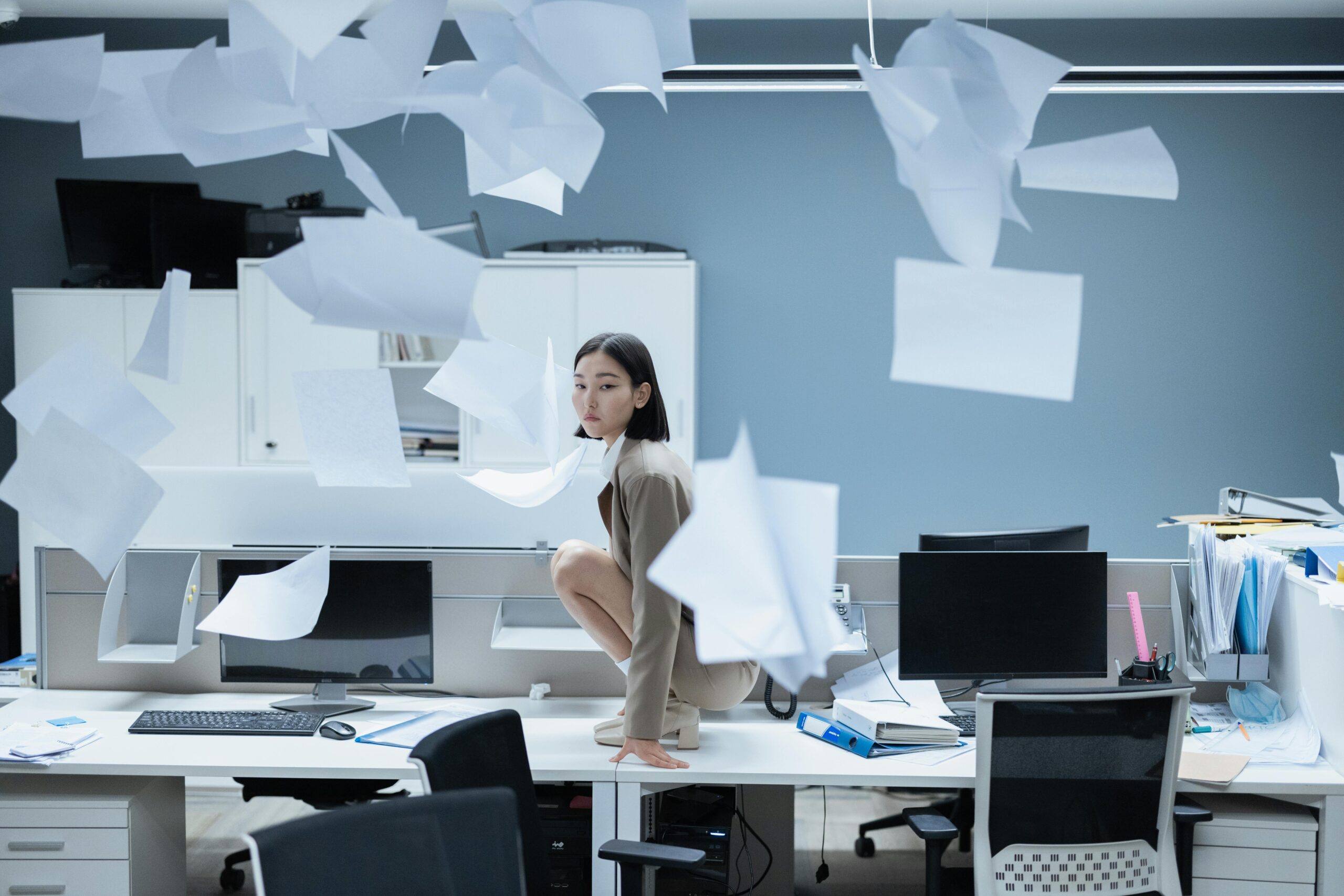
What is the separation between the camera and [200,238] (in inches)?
167

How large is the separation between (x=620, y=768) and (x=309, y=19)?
5.35ft

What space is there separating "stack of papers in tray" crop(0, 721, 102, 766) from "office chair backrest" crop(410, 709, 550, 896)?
101cm

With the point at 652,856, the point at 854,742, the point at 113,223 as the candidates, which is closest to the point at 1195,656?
the point at 854,742

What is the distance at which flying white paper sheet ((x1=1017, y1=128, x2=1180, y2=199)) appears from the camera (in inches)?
32.7

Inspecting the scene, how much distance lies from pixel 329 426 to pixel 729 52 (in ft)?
12.3

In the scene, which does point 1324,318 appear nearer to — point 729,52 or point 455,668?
point 729,52

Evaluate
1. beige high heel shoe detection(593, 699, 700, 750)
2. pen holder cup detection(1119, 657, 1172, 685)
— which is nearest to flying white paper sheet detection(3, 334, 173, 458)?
beige high heel shoe detection(593, 699, 700, 750)

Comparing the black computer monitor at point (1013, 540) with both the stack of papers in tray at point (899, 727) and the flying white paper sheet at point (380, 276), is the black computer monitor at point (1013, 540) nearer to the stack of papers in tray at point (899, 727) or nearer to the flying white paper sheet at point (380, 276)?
the stack of papers in tray at point (899, 727)

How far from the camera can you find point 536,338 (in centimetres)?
401

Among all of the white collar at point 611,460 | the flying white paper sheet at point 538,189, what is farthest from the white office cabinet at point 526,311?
the flying white paper sheet at point 538,189

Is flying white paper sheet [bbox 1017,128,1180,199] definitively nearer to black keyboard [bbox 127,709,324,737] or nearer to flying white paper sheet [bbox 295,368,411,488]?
flying white paper sheet [bbox 295,368,411,488]

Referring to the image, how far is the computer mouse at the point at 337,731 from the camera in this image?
2248 millimetres

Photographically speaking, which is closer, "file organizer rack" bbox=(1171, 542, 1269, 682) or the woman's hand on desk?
the woman's hand on desk

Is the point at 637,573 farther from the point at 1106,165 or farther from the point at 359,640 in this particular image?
the point at 1106,165
